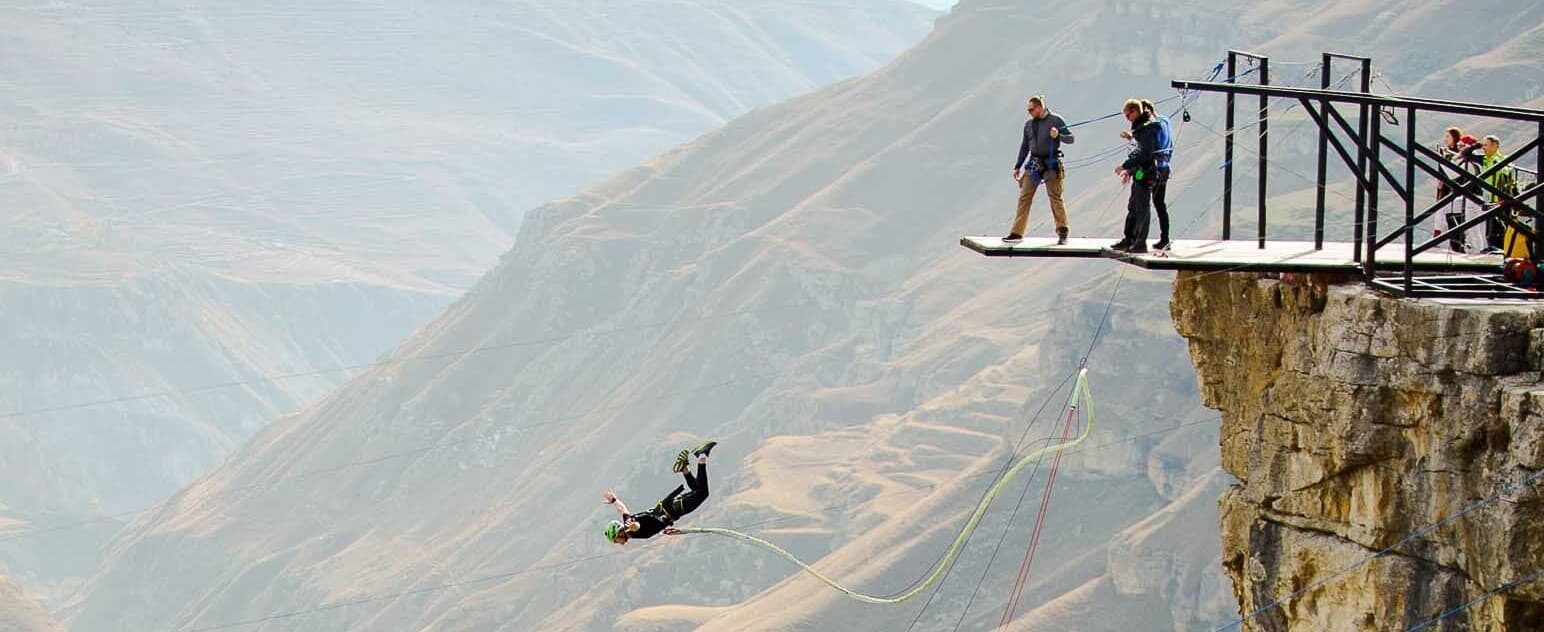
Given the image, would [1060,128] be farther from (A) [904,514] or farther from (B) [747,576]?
(B) [747,576]

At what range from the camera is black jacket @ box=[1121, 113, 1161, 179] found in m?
20.4

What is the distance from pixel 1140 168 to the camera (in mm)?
20469

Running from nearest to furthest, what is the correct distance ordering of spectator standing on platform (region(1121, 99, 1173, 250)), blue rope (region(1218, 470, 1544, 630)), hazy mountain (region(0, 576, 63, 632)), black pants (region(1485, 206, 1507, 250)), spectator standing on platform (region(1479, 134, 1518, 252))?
blue rope (region(1218, 470, 1544, 630)), spectator standing on platform (region(1479, 134, 1518, 252)), spectator standing on platform (region(1121, 99, 1173, 250)), black pants (region(1485, 206, 1507, 250)), hazy mountain (region(0, 576, 63, 632))

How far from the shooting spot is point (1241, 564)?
1897 centimetres

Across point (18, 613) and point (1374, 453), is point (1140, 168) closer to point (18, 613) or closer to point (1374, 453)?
point (1374, 453)

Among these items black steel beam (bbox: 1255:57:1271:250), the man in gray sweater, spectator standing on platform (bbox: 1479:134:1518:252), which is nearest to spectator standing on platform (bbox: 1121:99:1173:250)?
black steel beam (bbox: 1255:57:1271:250)

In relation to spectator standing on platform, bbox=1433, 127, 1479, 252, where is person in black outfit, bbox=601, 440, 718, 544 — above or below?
below

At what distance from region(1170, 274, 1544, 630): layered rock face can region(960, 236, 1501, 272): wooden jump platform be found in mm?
254

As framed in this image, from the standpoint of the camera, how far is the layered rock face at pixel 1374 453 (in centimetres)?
1525

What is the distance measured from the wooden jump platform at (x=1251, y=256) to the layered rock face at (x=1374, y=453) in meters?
0.25

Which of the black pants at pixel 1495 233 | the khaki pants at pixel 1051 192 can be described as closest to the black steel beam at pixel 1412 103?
the black pants at pixel 1495 233

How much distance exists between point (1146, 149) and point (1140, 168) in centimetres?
18

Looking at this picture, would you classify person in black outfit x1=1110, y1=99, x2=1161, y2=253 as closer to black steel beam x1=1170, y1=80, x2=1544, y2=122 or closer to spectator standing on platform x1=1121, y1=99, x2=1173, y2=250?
spectator standing on platform x1=1121, y1=99, x2=1173, y2=250

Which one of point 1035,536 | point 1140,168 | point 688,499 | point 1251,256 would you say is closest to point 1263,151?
point 1251,256
